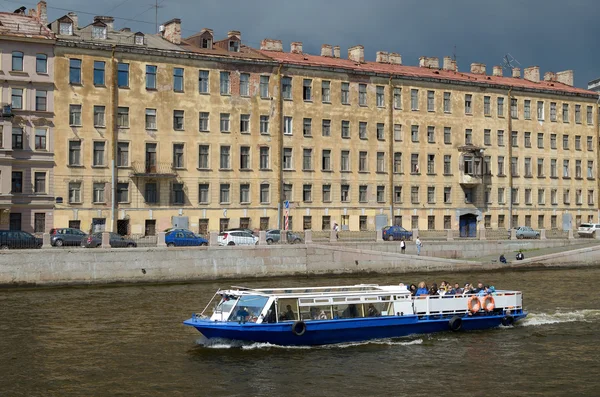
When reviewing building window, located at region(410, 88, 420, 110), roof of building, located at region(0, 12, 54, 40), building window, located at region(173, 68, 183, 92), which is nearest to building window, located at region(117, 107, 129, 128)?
building window, located at region(173, 68, 183, 92)

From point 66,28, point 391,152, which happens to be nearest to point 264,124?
point 391,152

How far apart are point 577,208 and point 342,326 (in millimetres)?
56689

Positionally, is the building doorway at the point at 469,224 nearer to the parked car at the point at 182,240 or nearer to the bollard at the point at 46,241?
the parked car at the point at 182,240

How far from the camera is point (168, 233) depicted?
51094mm

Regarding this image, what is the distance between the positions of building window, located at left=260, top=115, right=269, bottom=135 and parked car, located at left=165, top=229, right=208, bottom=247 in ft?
50.8

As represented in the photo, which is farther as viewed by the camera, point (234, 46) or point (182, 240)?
point (234, 46)

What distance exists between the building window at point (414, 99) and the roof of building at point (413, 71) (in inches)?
50.7

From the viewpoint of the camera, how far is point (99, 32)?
2330 inches

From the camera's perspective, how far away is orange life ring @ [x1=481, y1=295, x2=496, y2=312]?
34.7m

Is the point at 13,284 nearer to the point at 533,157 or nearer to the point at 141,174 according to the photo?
the point at 141,174

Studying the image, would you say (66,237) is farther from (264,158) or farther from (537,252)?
(537,252)

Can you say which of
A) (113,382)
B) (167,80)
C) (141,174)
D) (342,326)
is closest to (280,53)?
(167,80)

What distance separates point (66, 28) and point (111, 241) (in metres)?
Result: 17.6

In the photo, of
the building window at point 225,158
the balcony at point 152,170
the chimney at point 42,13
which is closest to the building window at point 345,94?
the building window at point 225,158
